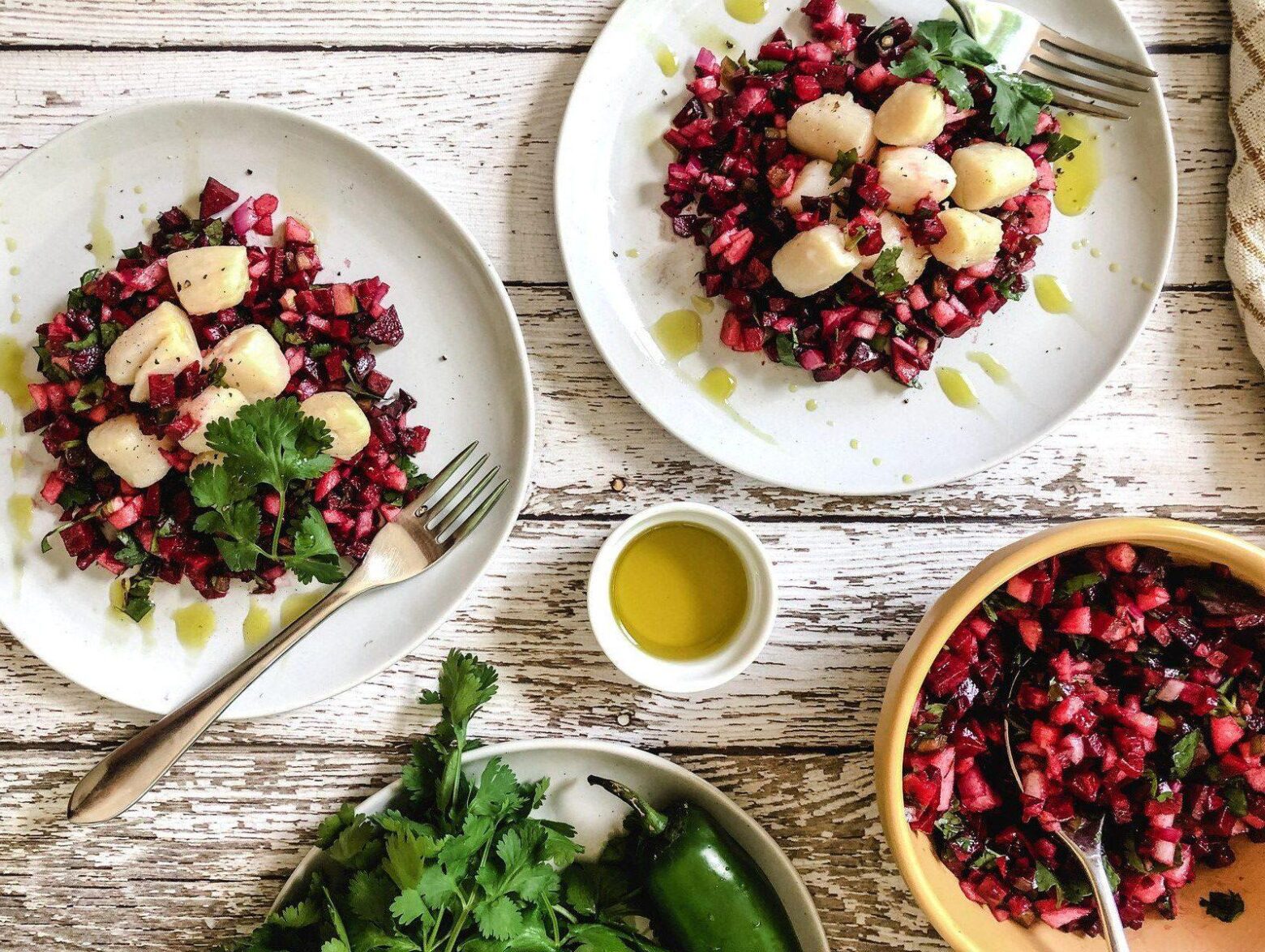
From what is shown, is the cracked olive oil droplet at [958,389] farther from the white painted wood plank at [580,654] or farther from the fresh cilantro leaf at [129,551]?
the fresh cilantro leaf at [129,551]

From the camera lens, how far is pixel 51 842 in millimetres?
1441

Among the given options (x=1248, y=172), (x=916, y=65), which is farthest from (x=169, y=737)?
(x=1248, y=172)

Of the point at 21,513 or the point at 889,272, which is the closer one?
the point at 889,272

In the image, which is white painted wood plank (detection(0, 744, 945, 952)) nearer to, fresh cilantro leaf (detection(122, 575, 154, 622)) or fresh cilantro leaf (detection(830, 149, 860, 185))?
fresh cilantro leaf (detection(122, 575, 154, 622))

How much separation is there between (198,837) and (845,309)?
1.31 meters

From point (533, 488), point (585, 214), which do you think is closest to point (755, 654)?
point (533, 488)

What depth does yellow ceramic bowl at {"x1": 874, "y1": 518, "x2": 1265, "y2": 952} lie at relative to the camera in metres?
1.14

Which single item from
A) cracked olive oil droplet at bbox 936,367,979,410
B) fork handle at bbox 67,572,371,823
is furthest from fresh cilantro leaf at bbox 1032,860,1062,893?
fork handle at bbox 67,572,371,823

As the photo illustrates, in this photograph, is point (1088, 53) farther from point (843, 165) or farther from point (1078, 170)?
point (843, 165)

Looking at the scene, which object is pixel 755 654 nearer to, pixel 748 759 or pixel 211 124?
pixel 748 759

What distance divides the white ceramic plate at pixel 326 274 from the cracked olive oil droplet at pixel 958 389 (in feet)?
2.11

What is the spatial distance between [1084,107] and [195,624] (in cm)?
156

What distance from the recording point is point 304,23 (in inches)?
53.6

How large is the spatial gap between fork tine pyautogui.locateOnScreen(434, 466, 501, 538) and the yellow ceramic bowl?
654 mm
